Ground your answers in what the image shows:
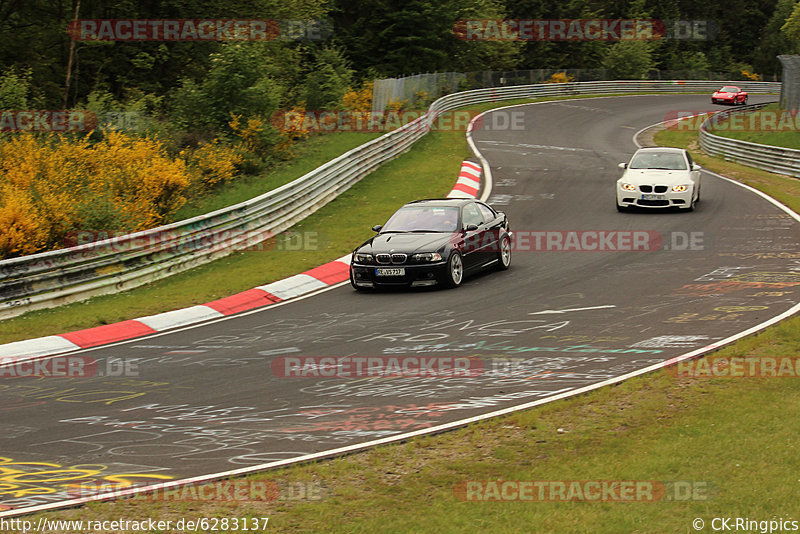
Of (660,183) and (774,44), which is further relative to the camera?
(774,44)

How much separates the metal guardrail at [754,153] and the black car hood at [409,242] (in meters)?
17.6

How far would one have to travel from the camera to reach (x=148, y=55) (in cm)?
4094

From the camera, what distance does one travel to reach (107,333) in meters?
13.4

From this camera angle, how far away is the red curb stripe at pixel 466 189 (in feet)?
81.4

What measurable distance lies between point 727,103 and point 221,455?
55.6 m

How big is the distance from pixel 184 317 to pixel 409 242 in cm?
409

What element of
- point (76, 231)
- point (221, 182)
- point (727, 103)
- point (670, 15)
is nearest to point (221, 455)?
point (76, 231)

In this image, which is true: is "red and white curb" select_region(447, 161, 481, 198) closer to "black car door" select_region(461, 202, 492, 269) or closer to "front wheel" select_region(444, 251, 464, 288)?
"black car door" select_region(461, 202, 492, 269)

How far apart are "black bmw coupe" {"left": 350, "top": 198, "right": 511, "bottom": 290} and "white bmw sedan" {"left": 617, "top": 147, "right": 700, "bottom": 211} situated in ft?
19.3

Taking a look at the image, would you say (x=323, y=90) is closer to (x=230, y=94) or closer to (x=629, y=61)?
(x=230, y=94)

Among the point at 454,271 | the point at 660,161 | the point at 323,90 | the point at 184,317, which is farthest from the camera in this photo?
the point at 323,90

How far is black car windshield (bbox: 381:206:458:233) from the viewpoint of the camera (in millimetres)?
16250

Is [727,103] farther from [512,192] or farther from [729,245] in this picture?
[729,245]

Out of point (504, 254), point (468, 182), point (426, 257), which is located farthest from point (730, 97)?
point (426, 257)
